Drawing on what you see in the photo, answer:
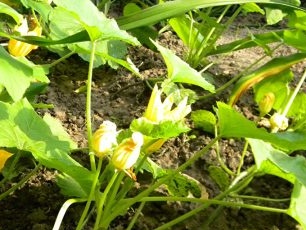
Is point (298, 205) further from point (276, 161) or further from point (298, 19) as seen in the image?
point (298, 19)

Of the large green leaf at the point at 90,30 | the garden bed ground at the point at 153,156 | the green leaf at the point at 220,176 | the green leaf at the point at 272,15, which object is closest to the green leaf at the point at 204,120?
the garden bed ground at the point at 153,156

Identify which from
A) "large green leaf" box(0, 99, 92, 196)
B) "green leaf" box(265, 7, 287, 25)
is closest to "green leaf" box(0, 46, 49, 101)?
"large green leaf" box(0, 99, 92, 196)

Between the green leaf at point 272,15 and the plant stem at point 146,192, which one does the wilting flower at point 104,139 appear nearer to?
the plant stem at point 146,192

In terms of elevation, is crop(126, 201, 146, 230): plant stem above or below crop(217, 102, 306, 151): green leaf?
below

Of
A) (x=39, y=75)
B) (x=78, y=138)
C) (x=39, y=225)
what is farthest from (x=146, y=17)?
(x=39, y=225)

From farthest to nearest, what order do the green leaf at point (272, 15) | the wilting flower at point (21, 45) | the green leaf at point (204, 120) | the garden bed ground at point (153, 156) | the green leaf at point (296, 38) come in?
the green leaf at point (272, 15)
the green leaf at point (296, 38)
the green leaf at point (204, 120)
the garden bed ground at point (153, 156)
the wilting flower at point (21, 45)

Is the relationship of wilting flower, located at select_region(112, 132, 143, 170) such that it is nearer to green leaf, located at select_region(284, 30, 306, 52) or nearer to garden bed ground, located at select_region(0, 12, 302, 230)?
garden bed ground, located at select_region(0, 12, 302, 230)

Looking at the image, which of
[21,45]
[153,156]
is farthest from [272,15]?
[21,45]
